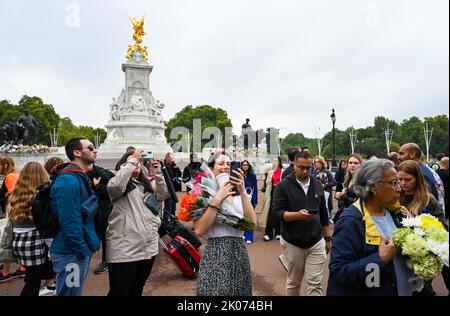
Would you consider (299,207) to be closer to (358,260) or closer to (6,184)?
(358,260)

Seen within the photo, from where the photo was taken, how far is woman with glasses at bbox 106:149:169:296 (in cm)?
350

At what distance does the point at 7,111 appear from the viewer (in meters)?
64.8

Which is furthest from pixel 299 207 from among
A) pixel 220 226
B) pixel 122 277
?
pixel 122 277

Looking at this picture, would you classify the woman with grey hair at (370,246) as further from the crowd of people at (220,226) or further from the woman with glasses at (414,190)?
the woman with glasses at (414,190)

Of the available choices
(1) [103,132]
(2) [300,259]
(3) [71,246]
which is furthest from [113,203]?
(1) [103,132]

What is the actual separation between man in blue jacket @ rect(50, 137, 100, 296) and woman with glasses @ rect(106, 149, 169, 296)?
230 millimetres

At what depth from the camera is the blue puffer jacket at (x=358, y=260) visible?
2.28m

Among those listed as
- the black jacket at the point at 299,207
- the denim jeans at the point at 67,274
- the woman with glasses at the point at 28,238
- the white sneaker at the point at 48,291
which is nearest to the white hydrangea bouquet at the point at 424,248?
the black jacket at the point at 299,207

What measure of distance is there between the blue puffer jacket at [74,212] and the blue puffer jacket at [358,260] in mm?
2385

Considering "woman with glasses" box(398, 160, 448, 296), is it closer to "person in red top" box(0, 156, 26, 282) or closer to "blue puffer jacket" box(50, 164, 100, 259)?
"blue puffer jacket" box(50, 164, 100, 259)

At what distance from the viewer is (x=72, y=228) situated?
10.3ft
